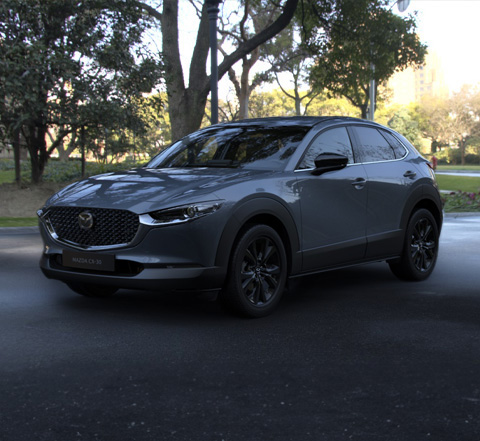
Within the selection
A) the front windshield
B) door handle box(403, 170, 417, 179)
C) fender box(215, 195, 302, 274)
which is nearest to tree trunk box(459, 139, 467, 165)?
door handle box(403, 170, 417, 179)

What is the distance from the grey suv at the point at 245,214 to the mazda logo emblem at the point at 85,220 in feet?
0.05

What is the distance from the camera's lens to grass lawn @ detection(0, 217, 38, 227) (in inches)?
561

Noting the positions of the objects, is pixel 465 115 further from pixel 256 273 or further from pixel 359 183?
pixel 256 273

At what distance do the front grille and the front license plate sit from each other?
96 mm

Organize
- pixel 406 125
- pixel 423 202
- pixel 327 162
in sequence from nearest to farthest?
pixel 327 162 < pixel 423 202 < pixel 406 125

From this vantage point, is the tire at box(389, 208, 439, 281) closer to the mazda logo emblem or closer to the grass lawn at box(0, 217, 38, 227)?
the mazda logo emblem

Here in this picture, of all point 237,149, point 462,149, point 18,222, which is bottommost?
point 18,222

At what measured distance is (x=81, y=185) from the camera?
630cm

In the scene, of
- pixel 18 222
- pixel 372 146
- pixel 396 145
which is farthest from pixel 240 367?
pixel 18 222

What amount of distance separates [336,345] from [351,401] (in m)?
1.23

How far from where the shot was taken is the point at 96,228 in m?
5.71

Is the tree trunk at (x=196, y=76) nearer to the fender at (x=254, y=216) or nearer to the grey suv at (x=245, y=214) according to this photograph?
the grey suv at (x=245, y=214)

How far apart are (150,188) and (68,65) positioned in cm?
1168

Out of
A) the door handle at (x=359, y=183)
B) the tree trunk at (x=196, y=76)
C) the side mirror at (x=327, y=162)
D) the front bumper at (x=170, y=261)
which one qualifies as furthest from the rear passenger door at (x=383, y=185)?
the tree trunk at (x=196, y=76)
